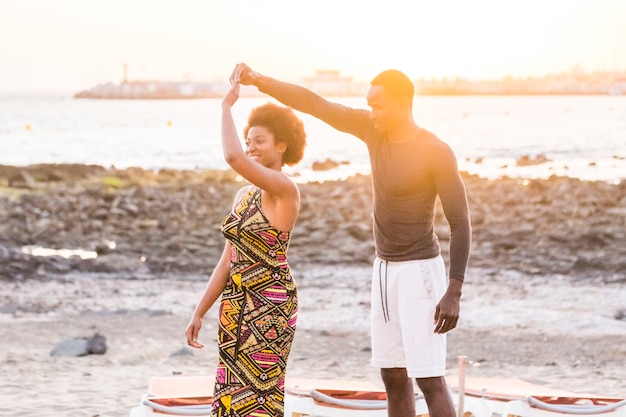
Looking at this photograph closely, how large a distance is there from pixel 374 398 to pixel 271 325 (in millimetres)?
1743

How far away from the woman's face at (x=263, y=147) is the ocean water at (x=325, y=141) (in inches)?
1204

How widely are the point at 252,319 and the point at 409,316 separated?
832 millimetres

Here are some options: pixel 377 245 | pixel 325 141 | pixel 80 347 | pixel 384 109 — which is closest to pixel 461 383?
pixel 377 245

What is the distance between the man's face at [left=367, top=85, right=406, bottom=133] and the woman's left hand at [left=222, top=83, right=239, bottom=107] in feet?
2.11

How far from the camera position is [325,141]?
6259 centimetres

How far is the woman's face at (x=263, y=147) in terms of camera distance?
401 centimetres

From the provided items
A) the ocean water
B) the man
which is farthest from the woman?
the ocean water

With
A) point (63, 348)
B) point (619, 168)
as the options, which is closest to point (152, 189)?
point (63, 348)

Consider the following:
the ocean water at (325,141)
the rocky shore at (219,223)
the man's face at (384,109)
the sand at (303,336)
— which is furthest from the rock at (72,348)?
the ocean water at (325,141)

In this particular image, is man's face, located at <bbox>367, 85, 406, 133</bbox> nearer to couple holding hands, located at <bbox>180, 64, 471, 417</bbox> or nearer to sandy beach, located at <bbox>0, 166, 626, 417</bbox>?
couple holding hands, located at <bbox>180, 64, 471, 417</bbox>

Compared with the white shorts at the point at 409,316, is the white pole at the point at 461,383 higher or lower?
lower

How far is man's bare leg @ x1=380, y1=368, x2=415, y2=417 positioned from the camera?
15.2 ft

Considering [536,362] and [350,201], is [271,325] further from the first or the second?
[350,201]

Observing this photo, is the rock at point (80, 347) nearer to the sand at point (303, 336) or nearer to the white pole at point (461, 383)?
the sand at point (303, 336)
